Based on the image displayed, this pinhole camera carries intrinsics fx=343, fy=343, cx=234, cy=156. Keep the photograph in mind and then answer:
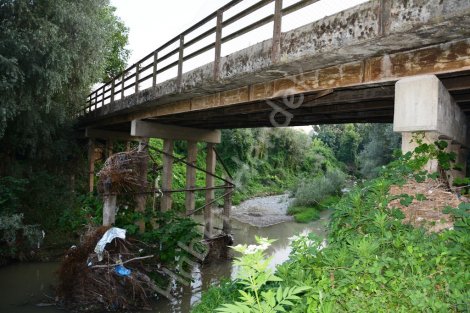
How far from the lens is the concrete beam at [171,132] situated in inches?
386

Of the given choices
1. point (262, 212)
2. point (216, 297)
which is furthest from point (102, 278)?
point (262, 212)

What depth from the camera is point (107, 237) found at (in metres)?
6.83

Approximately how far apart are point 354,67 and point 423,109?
3.17ft

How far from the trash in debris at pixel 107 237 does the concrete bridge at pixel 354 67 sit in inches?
116

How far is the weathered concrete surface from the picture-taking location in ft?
9.90

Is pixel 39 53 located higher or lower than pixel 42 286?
higher

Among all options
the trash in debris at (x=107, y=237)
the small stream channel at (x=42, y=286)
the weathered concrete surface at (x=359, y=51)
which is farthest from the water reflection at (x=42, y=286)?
the weathered concrete surface at (x=359, y=51)

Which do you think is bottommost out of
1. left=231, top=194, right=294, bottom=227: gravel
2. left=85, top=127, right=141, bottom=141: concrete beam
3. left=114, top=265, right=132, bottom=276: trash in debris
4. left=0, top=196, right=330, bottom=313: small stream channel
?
left=0, top=196, right=330, bottom=313: small stream channel

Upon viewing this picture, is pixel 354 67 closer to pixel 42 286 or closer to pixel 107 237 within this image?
pixel 107 237

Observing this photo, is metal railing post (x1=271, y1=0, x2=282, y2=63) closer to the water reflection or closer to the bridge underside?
the bridge underside

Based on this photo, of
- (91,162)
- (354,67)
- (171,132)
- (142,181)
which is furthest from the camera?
(91,162)

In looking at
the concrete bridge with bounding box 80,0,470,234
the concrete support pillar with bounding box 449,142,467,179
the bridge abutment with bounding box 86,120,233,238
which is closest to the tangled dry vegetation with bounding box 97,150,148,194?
the bridge abutment with bounding box 86,120,233,238

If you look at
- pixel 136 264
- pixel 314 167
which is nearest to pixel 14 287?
pixel 136 264

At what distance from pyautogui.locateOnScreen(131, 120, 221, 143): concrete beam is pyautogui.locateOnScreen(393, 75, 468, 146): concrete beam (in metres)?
7.39
